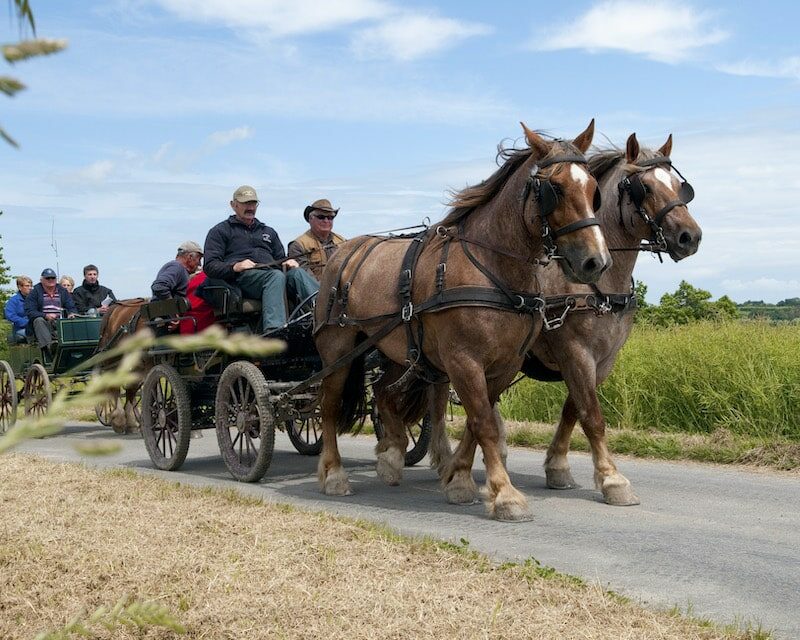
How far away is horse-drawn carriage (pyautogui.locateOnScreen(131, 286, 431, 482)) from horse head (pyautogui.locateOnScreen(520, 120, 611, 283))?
2.69 metres

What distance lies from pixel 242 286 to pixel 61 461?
101 inches

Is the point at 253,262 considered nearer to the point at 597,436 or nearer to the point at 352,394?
the point at 352,394

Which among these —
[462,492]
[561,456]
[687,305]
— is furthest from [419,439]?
[687,305]

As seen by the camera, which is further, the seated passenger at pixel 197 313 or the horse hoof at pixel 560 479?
the seated passenger at pixel 197 313

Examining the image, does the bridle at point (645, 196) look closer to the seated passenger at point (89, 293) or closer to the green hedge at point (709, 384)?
the green hedge at point (709, 384)

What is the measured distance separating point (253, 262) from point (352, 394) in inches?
62.5

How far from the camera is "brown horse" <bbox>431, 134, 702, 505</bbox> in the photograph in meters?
7.05

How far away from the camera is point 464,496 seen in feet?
23.3

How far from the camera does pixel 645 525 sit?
6.23m

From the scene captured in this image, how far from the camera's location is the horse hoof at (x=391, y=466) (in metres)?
8.01

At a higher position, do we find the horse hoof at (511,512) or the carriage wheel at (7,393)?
the carriage wheel at (7,393)

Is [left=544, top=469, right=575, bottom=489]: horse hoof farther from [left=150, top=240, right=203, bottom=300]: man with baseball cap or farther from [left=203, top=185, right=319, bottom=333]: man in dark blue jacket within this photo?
[left=150, top=240, right=203, bottom=300]: man with baseball cap

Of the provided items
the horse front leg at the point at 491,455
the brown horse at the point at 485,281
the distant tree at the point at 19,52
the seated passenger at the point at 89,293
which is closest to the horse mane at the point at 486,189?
the brown horse at the point at 485,281

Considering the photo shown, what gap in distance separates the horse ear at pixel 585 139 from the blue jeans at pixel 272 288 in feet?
10.3
